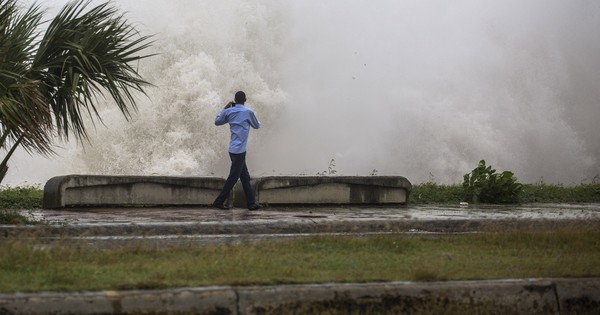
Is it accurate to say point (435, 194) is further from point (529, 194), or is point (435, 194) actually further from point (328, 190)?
point (328, 190)

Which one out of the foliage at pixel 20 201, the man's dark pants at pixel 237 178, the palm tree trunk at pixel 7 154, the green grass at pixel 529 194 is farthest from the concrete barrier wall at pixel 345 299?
the green grass at pixel 529 194

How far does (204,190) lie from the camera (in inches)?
574

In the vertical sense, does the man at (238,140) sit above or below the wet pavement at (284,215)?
above

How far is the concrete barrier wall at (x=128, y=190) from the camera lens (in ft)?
43.0

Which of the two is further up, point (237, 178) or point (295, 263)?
point (237, 178)

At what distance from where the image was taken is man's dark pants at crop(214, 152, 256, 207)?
44.3 feet

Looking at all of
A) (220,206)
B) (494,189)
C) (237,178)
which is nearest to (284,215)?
(237,178)

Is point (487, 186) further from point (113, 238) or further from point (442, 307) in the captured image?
point (442, 307)

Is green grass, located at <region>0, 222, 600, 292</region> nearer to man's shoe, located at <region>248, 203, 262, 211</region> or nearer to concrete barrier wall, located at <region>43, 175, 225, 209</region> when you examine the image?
man's shoe, located at <region>248, 203, 262, 211</region>

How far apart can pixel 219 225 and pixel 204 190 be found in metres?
4.58

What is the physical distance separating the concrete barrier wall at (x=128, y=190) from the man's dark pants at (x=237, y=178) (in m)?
0.77

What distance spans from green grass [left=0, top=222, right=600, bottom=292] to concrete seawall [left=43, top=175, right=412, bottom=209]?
559 centimetres

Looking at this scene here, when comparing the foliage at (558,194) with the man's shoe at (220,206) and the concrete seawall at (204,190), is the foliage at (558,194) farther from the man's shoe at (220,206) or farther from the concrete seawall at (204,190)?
the man's shoe at (220,206)

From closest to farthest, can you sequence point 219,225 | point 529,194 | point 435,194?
1. point 219,225
2. point 435,194
3. point 529,194
